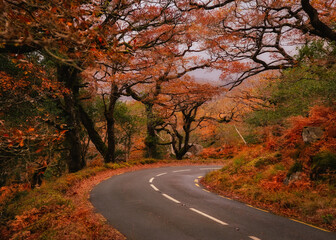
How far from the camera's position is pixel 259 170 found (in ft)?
40.7

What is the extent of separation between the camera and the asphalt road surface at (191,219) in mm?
5758

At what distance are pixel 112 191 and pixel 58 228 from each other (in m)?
5.91

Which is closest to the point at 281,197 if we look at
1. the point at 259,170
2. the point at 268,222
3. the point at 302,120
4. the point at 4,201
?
the point at 268,222

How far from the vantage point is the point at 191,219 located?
688 cm

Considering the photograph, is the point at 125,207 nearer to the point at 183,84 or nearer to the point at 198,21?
the point at 198,21

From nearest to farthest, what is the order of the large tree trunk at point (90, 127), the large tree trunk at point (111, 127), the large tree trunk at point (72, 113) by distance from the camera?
the large tree trunk at point (72, 113)
the large tree trunk at point (90, 127)
the large tree trunk at point (111, 127)

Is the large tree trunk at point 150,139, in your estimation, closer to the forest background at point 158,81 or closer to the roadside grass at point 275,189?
the forest background at point 158,81

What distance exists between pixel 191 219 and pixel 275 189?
499 centimetres

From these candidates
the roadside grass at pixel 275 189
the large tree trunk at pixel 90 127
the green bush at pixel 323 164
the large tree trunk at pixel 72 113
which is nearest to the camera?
the roadside grass at pixel 275 189

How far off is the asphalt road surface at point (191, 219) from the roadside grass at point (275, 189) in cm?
78

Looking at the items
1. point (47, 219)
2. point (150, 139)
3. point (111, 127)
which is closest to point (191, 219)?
point (47, 219)

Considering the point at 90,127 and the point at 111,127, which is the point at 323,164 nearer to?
the point at 111,127

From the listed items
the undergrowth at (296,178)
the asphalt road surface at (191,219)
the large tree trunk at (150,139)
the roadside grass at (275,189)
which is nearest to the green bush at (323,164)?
the undergrowth at (296,178)

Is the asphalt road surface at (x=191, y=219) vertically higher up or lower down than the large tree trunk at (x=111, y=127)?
lower down
